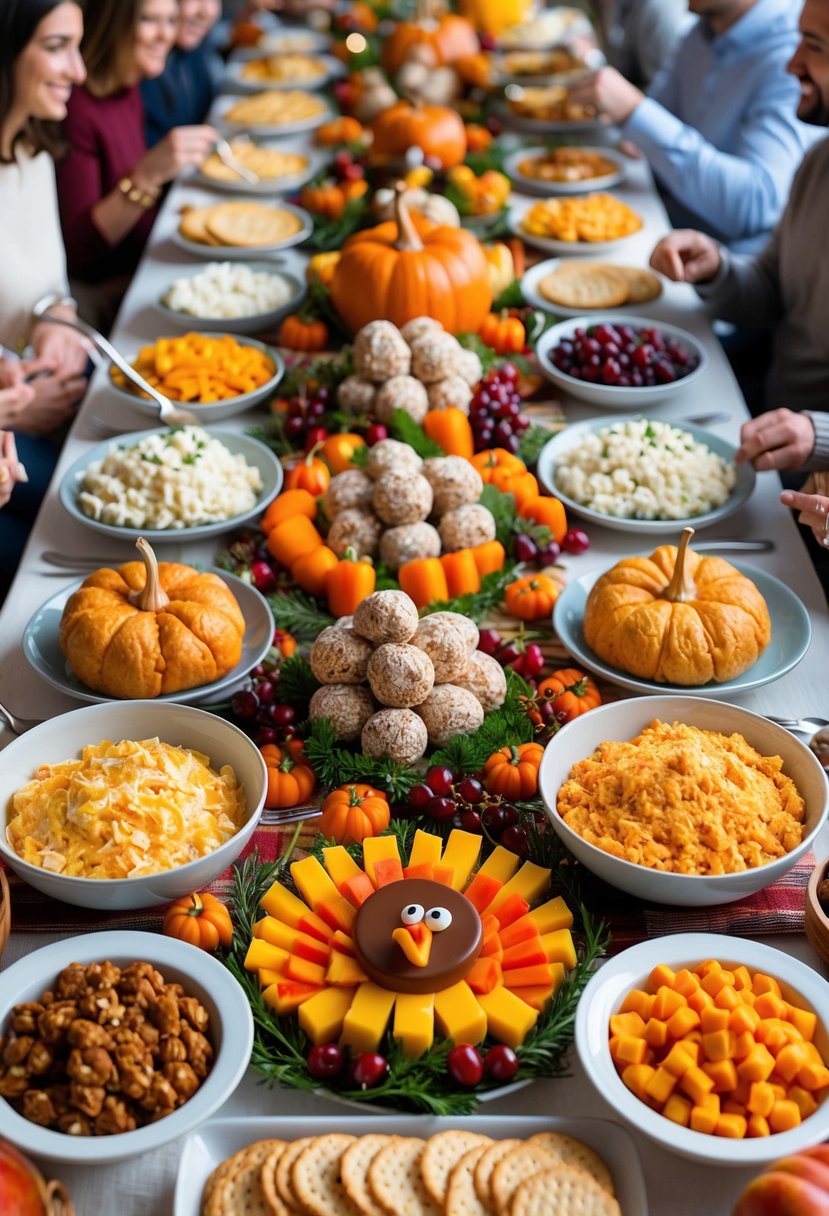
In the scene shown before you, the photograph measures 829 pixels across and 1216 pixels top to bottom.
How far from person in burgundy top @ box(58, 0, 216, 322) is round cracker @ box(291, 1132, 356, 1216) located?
3.06 meters

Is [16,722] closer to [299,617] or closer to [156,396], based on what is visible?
[299,617]

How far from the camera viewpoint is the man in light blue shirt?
3576 mm

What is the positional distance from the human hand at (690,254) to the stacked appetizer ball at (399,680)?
5.37 feet

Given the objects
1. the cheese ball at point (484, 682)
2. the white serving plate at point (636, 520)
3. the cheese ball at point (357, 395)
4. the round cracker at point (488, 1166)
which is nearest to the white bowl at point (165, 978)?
the round cracker at point (488, 1166)

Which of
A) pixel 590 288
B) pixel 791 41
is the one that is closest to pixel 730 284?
pixel 590 288

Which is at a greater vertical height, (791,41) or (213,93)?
(791,41)

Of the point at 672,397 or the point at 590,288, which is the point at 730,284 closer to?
the point at 590,288

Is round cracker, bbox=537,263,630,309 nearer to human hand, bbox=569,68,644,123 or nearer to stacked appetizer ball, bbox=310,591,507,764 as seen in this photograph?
human hand, bbox=569,68,644,123

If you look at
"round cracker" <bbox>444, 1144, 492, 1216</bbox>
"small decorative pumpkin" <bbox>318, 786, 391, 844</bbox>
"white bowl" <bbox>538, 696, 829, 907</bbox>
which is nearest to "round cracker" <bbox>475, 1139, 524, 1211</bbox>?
"round cracker" <bbox>444, 1144, 492, 1216</bbox>

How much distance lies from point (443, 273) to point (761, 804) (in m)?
1.59

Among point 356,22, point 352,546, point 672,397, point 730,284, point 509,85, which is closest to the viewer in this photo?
point 352,546

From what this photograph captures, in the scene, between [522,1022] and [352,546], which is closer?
[522,1022]

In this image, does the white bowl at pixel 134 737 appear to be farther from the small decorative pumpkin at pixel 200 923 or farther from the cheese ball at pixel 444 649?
the cheese ball at pixel 444 649

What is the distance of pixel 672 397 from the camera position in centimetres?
266
